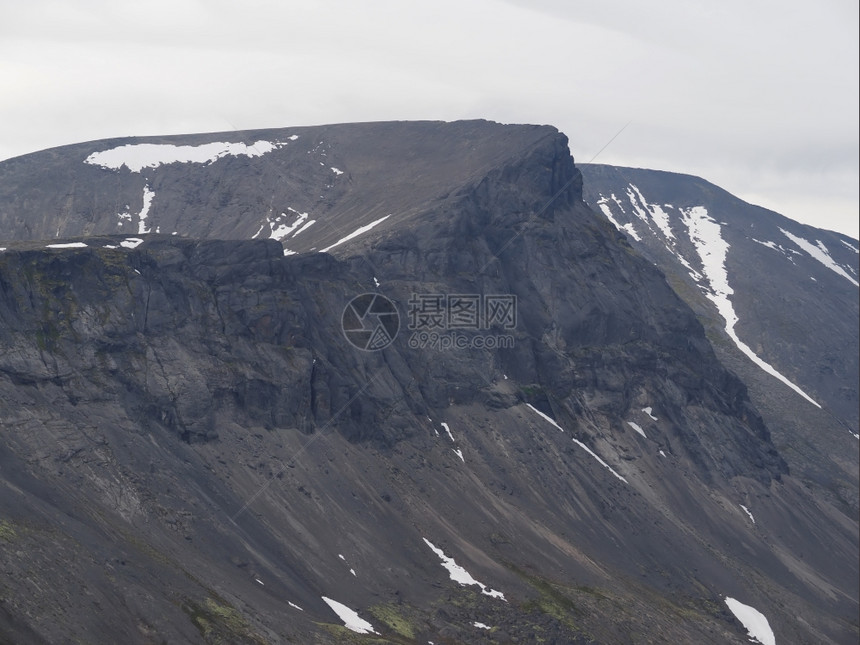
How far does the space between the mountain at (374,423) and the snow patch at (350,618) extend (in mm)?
708

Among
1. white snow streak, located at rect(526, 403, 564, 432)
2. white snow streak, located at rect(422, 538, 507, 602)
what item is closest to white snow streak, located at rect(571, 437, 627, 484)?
white snow streak, located at rect(526, 403, 564, 432)

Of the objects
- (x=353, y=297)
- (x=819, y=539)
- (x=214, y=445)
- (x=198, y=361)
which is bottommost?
(x=819, y=539)

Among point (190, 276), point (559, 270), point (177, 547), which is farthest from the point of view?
point (559, 270)

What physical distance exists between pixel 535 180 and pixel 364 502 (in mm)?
76207

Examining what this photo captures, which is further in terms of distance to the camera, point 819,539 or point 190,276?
point 819,539

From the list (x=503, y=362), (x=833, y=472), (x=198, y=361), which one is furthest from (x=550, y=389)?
(x=833, y=472)

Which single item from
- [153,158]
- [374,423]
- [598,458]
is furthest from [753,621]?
[153,158]

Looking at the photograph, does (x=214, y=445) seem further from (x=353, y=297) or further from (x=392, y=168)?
(x=392, y=168)

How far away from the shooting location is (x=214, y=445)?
11419 centimetres

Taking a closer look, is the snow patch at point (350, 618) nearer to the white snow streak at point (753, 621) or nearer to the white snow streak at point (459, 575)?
the white snow streak at point (459, 575)

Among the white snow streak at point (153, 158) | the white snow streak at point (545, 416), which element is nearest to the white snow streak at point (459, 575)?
the white snow streak at point (545, 416)

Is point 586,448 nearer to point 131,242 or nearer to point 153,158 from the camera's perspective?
point 131,242

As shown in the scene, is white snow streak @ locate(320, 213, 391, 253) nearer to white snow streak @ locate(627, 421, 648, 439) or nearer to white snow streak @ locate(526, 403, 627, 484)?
white snow streak @ locate(526, 403, 627, 484)

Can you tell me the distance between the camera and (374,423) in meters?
130
